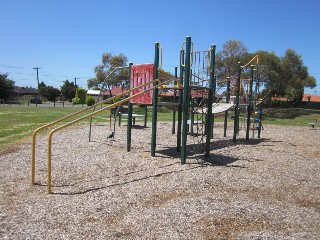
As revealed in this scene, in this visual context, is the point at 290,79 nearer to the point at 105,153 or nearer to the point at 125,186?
the point at 105,153

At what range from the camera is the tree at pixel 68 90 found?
73.9m

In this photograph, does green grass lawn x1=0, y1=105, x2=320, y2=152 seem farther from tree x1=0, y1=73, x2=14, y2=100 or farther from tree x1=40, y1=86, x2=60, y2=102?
tree x1=40, y1=86, x2=60, y2=102

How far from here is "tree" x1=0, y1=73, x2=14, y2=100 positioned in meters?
57.8

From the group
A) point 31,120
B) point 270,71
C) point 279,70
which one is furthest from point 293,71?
point 31,120

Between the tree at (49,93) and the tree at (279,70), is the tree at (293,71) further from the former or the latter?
the tree at (49,93)

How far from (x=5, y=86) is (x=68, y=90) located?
19371mm

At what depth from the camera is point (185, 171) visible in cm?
683

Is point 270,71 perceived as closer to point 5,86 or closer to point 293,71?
point 293,71

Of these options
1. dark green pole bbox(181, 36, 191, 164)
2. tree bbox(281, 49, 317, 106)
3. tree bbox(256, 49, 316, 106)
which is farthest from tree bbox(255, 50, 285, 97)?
dark green pole bbox(181, 36, 191, 164)

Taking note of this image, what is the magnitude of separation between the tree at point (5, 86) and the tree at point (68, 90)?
15458mm

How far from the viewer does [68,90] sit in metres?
76.5

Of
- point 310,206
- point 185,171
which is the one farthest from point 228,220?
point 185,171

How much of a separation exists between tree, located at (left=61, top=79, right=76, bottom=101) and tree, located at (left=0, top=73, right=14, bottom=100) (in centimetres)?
1546

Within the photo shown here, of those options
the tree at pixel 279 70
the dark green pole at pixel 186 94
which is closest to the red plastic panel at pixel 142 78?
the dark green pole at pixel 186 94
